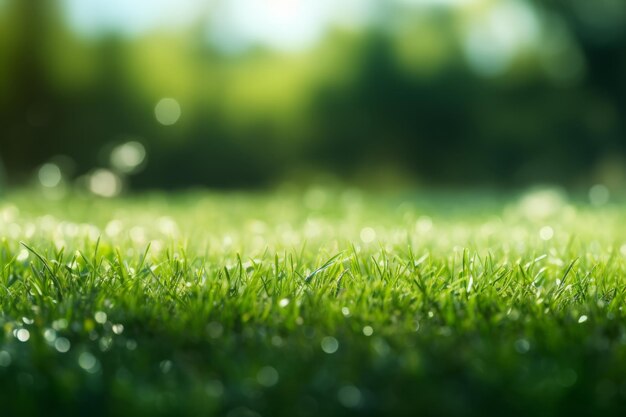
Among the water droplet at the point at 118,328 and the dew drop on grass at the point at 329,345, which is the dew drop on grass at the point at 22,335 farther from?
the dew drop on grass at the point at 329,345

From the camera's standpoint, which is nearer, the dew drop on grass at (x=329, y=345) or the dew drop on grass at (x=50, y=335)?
Answer: the dew drop on grass at (x=329, y=345)

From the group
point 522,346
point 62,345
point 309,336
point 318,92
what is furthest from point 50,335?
point 318,92

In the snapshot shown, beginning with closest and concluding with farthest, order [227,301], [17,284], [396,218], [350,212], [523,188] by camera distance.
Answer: [227,301] < [17,284] < [396,218] < [350,212] < [523,188]

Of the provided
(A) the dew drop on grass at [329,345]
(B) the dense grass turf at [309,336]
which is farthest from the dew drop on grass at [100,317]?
(A) the dew drop on grass at [329,345]

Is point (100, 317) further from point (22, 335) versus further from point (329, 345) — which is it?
point (329, 345)

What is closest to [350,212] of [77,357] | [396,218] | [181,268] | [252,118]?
[396,218]

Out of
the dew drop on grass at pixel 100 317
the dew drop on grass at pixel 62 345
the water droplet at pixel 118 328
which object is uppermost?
the dew drop on grass at pixel 100 317

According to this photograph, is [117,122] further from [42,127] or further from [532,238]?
[532,238]
